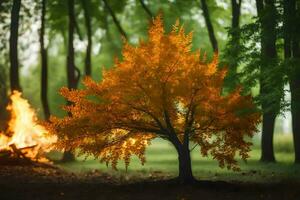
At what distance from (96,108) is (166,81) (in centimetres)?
196

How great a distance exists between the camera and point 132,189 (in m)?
13.4

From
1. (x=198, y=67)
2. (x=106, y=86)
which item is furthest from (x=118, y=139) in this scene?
(x=198, y=67)

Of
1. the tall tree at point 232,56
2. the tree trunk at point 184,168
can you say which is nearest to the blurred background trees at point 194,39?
the tall tree at point 232,56

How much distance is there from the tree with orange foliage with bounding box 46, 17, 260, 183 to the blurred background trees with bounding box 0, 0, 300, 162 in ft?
2.86

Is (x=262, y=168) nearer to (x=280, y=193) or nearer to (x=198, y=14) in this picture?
(x=280, y=193)

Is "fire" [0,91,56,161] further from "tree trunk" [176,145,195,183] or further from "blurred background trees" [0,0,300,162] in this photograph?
"tree trunk" [176,145,195,183]

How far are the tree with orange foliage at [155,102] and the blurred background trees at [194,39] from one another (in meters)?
0.87

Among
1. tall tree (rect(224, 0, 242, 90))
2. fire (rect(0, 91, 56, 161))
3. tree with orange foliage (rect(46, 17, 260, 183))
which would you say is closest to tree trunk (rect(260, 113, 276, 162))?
tall tree (rect(224, 0, 242, 90))

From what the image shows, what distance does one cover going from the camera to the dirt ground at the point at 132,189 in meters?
12.3

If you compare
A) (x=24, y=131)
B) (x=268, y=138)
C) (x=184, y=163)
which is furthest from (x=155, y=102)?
(x=268, y=138)

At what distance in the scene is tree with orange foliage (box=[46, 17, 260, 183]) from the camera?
13.1 m

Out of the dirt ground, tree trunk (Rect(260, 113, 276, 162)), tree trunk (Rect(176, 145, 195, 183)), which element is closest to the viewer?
the dirt ground

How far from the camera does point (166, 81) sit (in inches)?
524

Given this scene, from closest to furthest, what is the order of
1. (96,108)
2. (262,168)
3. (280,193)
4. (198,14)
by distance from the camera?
(280,193) < (96,108) < (262,168) < (198,14)
